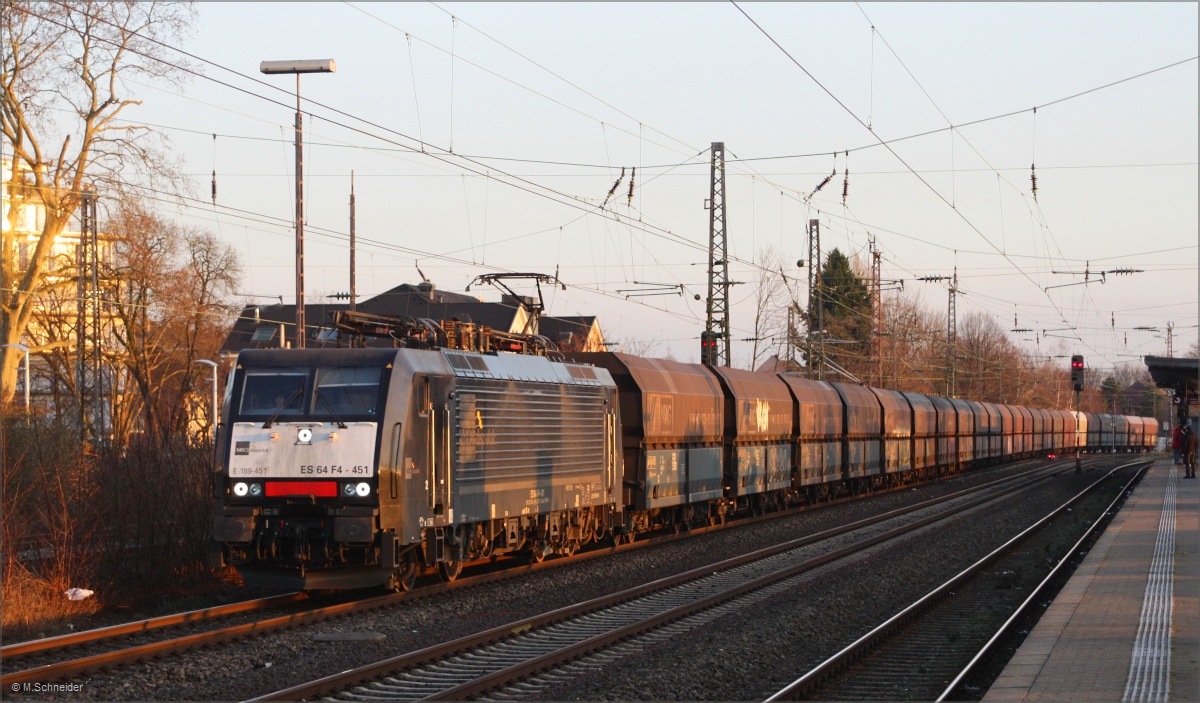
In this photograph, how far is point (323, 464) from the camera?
14.1 metres

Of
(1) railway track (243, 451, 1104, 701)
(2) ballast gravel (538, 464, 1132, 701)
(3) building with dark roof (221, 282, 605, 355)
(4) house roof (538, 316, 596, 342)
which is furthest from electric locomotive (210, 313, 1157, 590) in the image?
(4) house roof (538, 316, 596, 342)

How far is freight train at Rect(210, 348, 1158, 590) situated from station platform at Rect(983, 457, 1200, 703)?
7322 mm

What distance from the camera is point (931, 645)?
43.1ft

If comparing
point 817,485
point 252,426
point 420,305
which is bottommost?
point 817,485

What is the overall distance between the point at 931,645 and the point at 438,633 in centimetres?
544

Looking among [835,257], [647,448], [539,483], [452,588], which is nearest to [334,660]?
[452,588]

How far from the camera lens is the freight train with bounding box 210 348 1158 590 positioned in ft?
46.3

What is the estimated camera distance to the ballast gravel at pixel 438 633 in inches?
402

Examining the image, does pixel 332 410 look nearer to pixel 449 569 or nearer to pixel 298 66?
pixel 449 569

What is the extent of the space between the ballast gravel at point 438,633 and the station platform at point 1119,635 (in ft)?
7.92

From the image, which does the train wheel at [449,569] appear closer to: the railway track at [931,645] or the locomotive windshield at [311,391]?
the locomotive windshield at [311,391]

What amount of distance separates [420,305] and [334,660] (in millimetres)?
67490

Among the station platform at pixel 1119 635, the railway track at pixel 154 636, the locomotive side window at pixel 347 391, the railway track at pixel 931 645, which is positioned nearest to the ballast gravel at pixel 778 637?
the railway track at pixel 931 645

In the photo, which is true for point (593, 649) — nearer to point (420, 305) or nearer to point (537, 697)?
point (537, 697)
